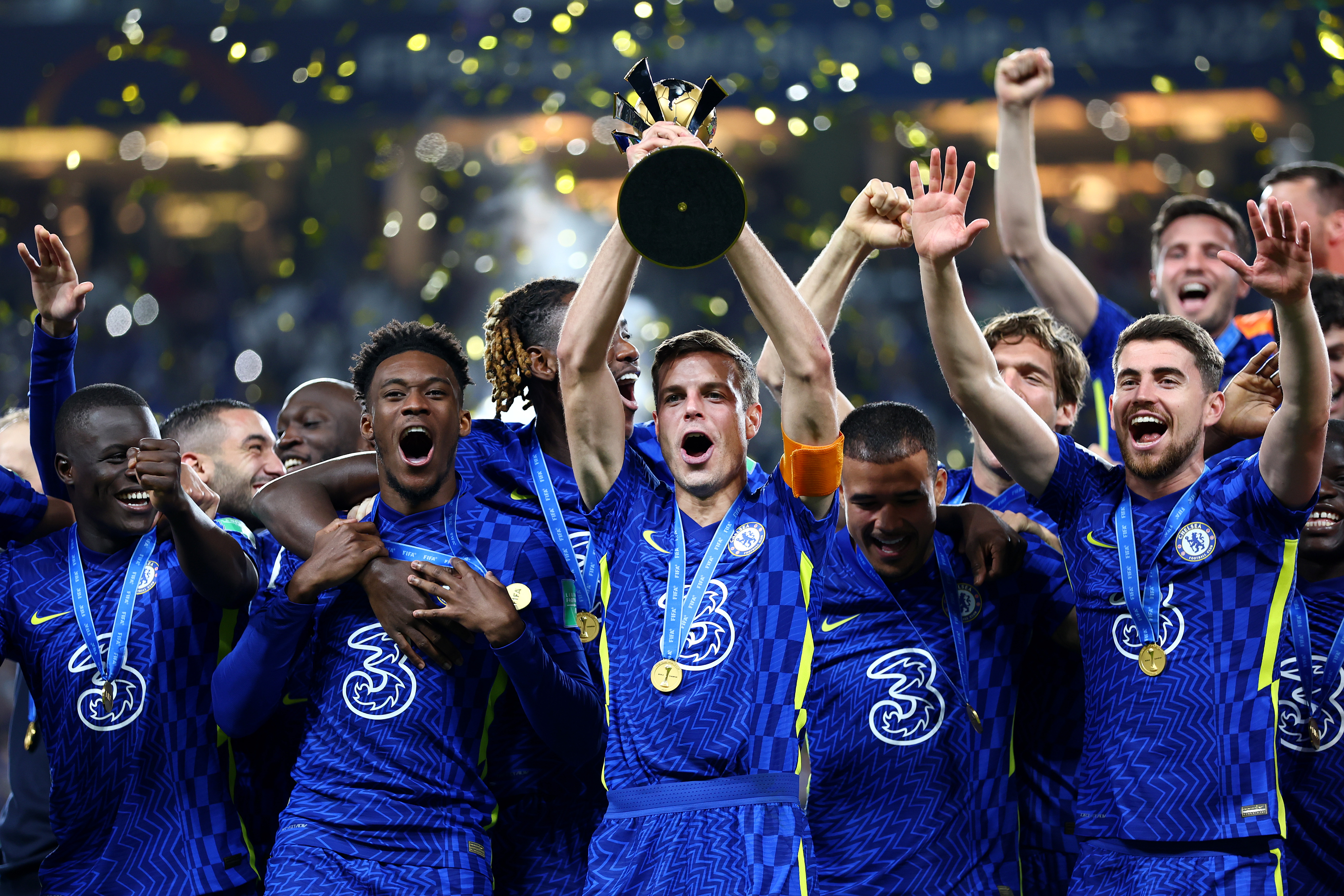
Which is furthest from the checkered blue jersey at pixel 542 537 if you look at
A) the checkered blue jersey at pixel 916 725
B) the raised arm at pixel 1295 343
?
the raised arm at pixel 1295 343

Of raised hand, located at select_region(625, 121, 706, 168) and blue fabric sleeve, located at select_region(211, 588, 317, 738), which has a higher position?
raised hand, located at select_region(625, 121, 706, 168)

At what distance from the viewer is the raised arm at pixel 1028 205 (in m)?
4.47

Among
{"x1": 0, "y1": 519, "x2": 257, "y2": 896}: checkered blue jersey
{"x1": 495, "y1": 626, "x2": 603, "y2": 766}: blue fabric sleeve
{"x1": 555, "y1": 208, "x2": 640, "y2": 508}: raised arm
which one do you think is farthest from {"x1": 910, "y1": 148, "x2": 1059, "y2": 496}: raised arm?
{"x1": 0, "y1": 519, "x2": 257, "y2": 896}: checkered blue jersey

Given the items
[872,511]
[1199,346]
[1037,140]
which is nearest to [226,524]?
[872,511]

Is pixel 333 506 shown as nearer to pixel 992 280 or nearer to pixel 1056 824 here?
pixel 1056 824

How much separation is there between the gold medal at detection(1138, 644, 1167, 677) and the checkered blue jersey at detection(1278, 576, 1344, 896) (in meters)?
0.44

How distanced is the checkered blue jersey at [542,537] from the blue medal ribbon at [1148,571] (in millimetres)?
1144

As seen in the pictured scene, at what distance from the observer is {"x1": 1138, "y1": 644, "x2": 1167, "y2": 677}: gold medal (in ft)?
10.2

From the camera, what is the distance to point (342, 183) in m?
9.95

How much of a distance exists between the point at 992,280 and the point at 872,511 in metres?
5.75

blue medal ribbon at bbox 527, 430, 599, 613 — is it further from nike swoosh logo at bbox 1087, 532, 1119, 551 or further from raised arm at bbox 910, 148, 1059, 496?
nike swoosh logo at bbox 1087, 532, 1119, 551

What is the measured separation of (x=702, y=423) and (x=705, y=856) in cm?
95

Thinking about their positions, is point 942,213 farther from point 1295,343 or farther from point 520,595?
point 520,595

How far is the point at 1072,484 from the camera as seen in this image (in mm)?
3346
